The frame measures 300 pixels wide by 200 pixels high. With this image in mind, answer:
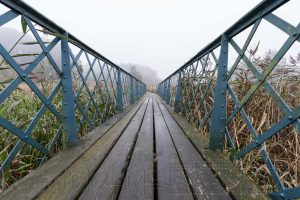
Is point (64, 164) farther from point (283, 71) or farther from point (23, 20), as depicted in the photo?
point (283, 71)

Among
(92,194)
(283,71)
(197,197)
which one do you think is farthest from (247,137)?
(92,194)

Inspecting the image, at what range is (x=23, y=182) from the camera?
4.14ft

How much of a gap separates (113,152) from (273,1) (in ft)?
5.32

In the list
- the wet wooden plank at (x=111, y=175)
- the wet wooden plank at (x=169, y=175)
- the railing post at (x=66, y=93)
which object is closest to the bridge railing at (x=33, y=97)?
the railing post at (x=66, y=93)

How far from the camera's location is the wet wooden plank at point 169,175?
46.2 inches

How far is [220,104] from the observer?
187 centimetres

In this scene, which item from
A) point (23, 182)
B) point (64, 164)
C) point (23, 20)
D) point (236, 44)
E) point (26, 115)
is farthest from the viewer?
point (26, 115)

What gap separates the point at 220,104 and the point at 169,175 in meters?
0.85

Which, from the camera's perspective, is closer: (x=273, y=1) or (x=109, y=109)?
(x=273, y=1)

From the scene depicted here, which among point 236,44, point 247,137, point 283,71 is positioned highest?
point 236,44

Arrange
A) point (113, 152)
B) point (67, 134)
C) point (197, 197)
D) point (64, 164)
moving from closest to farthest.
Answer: point (197, 197) → point (64, 164) → point (113, 152) → point (67, 134)

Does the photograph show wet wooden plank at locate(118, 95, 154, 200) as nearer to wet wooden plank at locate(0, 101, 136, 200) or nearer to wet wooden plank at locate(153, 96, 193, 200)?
wet wooden plank at locate(153, 96, 193, 200)

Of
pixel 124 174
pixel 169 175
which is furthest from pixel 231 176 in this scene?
pixel 124 174

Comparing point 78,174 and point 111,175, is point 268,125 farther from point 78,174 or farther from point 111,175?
point 78,174
